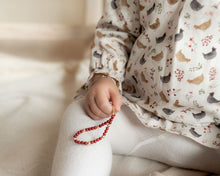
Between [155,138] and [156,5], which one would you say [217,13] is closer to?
[156,5]

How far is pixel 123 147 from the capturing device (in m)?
0.55

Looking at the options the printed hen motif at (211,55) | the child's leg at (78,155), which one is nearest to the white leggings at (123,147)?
the child's leg at (78,155)

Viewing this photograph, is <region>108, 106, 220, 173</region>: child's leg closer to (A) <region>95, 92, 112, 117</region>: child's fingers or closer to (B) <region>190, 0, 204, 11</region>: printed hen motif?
(A) <region>95, 92, 112, 117</region>: child's fingers

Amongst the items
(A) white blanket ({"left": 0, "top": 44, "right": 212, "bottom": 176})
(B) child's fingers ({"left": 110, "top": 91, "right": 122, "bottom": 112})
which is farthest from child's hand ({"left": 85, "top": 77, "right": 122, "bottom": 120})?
(A) white blanket ({"left": 0, "top": 44, "right": 212, "bottom": 176})

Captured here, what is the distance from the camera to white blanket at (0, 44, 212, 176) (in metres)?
0.52

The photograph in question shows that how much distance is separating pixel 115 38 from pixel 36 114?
243mm

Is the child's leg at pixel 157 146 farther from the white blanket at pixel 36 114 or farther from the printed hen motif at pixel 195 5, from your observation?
the printed hen motif at pixel 195 5

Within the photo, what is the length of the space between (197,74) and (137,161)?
0.65 feet

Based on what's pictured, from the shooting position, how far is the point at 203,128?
0.51m

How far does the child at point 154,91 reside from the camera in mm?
460

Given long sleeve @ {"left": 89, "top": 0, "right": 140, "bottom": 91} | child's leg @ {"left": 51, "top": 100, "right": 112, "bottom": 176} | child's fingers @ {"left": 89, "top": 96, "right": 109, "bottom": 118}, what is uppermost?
long sleeve @ {"left": 89, "top": 0, "right": 140, "bottom": 91}

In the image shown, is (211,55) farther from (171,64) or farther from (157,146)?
(157,146)

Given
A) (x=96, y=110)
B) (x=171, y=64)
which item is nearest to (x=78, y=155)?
(x=96, y=110)

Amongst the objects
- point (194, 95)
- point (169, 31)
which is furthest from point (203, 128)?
point (169, 31)
